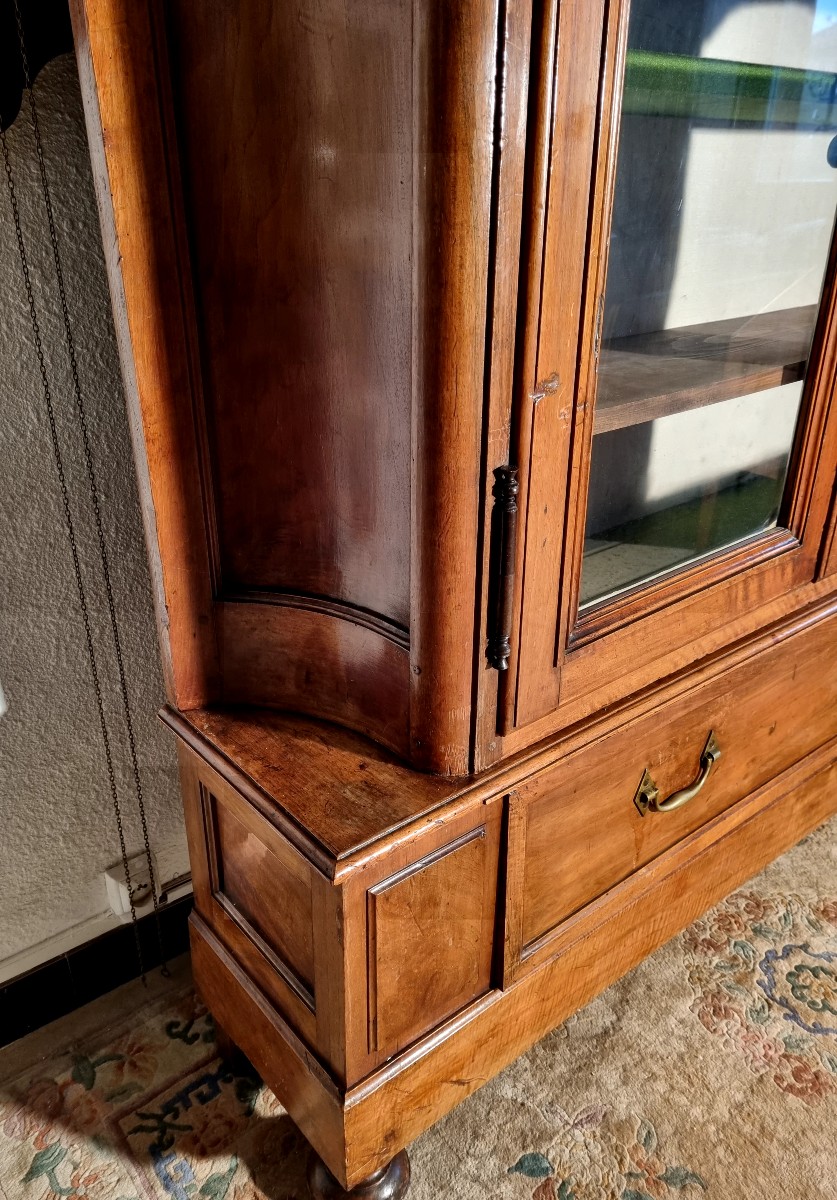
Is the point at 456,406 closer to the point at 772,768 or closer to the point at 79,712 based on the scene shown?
the point at 79,712

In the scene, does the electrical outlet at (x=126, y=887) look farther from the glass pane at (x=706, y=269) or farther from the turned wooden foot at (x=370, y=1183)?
the glass pane at (x=706, y=269)

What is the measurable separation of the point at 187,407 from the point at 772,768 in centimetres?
74

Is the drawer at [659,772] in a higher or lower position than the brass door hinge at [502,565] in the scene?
lower

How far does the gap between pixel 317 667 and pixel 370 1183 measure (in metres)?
0.44

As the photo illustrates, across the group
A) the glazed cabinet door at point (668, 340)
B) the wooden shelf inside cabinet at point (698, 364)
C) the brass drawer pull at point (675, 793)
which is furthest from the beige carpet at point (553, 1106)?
the wooden shelf inside cabinet at point (698, 364)

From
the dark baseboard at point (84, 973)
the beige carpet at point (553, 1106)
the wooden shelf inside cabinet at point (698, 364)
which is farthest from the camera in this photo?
Result: the dark baseboard at point (84, 973)

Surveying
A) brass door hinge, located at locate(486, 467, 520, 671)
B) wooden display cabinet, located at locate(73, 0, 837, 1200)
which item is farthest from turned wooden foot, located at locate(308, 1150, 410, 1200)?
brass door hinge, located at locate(486, 467, 520, 671)

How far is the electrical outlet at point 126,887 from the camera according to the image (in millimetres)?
946

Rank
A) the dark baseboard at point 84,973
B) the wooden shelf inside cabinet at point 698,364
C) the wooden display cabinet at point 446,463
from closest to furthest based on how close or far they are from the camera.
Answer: the wooden display cabinet at point 446,463 → the wooden shelf inside cabinet at point 698,364 → the dark baseboard at point 84,973

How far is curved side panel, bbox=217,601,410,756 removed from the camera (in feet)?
2.20

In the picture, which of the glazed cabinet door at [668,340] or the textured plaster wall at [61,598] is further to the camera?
the textured plaster wall at [61,598]

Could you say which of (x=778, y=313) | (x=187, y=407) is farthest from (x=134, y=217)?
(x=778, y=313)

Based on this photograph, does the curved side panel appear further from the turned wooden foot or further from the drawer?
the turned wooden foot

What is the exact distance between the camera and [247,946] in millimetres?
799
